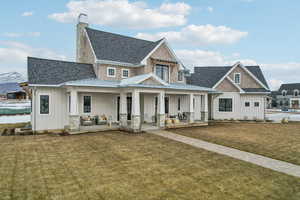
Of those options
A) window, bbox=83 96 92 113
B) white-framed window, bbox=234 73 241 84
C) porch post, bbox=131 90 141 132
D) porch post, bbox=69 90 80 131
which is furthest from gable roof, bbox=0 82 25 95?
white-framed window, bbox=234 73 241 84

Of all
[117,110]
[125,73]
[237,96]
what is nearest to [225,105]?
[237,96]

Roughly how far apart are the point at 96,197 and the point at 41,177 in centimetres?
226

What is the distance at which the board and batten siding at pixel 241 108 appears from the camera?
21.7m

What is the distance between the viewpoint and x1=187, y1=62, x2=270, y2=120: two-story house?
21734 millimetres

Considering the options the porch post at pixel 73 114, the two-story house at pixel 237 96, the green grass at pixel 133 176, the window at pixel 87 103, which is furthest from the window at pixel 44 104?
the two-story house at pixel 237 96

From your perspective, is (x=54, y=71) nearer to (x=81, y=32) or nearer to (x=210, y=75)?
(x=81, y=32)

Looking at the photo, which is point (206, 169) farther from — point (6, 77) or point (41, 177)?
point (6, 77)

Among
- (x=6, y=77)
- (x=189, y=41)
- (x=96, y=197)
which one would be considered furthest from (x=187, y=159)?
(x=6, y=77)

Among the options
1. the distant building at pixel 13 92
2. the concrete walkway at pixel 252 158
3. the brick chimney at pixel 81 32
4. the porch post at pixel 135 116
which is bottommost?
the concrete walkway at pixel 252 158

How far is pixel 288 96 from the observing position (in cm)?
6038

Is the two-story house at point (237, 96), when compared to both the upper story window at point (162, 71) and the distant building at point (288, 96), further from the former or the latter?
the distant building at point (288, 96)

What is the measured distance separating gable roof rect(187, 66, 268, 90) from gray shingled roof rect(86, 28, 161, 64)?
352 inches

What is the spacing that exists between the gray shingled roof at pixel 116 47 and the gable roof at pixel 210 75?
29.3ft

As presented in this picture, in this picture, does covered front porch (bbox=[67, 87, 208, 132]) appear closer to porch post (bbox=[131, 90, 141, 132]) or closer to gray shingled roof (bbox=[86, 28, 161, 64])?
porch post (bbox=[131, 90, 141, 132])
